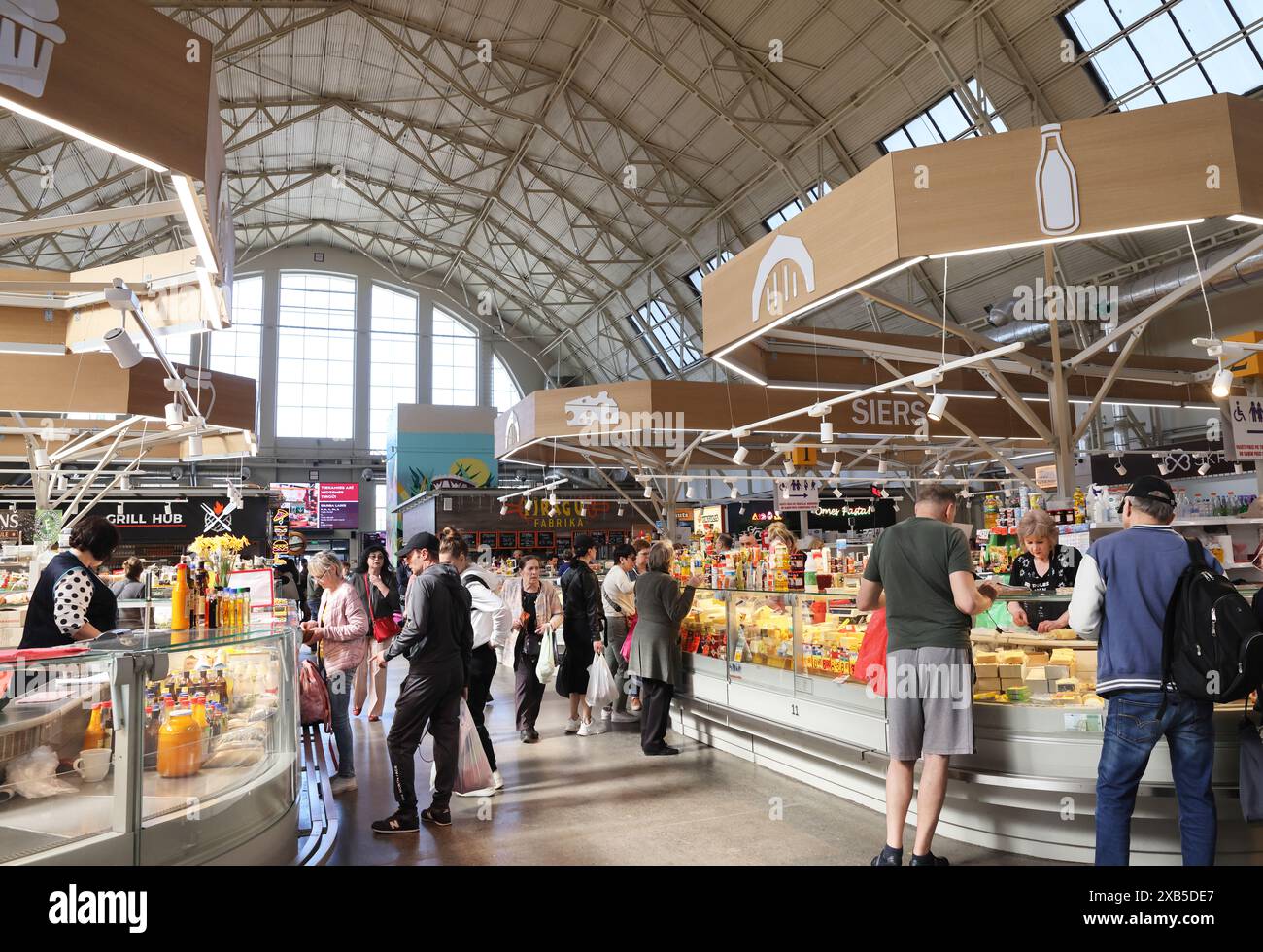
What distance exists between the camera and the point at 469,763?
5.00 metres

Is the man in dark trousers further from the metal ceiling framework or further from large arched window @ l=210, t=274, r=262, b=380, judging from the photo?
large arched window @ l=210, t=274, r=262, b=380

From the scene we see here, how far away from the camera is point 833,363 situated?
34.5ft

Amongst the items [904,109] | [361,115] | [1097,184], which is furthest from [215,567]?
[361,115]

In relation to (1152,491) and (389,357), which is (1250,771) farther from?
(389,357)

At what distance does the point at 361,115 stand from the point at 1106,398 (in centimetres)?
1863

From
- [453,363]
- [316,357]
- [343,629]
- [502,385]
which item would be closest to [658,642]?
[343,629]

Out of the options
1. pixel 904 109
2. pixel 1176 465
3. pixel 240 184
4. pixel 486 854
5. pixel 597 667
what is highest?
pixel 240 184

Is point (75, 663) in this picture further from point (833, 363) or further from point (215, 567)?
point (833, 363)

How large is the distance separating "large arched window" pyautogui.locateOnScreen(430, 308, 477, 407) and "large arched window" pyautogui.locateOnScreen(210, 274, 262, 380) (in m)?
6.57

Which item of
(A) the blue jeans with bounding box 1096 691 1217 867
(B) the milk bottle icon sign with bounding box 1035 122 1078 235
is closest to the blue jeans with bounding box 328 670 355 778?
(A) the blue jeans with bounding box 1096 691 1217 867

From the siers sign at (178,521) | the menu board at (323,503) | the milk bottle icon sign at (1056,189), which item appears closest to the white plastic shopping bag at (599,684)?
the milk bottle icon sign at (1056,189)

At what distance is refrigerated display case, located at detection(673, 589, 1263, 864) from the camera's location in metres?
3.71

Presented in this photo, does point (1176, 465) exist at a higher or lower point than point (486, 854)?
higher

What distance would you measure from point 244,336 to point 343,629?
93.9 feet
